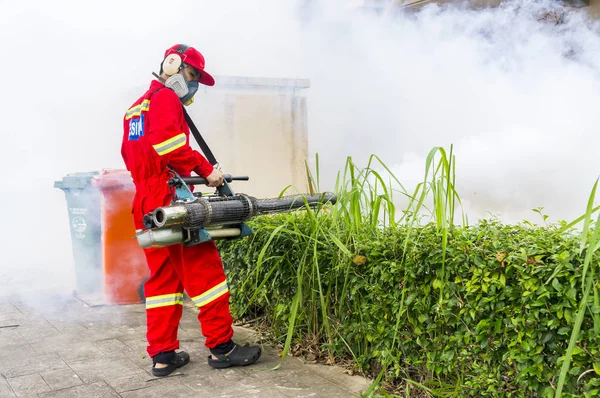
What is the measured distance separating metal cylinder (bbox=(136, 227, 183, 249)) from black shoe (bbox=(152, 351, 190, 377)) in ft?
2.38

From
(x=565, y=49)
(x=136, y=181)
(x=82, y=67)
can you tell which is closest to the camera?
(x=136, y=181)

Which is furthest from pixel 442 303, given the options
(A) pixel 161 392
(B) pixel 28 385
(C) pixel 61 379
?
(B) pixel 28 385

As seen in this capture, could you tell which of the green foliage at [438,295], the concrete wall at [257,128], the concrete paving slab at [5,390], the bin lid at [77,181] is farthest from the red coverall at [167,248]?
the concrete wall at [257,128]

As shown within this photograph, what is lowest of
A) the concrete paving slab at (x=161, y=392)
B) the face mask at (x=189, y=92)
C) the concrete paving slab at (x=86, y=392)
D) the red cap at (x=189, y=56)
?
the concrete paving slab at (x=161, y=392)

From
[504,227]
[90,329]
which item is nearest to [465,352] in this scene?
[504,227]

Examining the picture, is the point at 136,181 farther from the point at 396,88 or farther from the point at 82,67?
the point at 396,88

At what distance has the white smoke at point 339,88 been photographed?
623cm

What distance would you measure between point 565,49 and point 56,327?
6325 millimetres

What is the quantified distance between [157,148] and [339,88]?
18.4 ft

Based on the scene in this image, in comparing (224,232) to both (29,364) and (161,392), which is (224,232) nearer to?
(161,392)

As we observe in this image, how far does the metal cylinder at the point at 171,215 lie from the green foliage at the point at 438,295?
0.69 meters

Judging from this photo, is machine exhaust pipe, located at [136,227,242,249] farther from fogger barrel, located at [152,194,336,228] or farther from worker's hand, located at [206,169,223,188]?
worker's hand, located at [206,169,223,188]

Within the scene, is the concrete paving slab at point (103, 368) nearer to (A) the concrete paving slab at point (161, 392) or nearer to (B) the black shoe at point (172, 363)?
(B) the black shoe at point (172, 363)

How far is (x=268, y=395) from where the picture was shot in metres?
3.37
